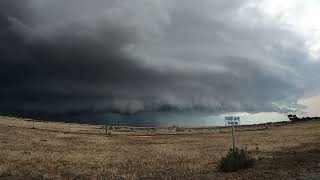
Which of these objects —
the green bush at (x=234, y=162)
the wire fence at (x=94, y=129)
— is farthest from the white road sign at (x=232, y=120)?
the wire fence at (x=94, y=129)

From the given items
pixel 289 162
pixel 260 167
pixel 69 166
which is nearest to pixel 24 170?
pixel 69 166

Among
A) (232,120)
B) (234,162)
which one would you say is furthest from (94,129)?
(232,120)

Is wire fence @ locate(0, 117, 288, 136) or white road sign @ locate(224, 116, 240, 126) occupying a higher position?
wire fence @ locate(0, 117, 288, 136)

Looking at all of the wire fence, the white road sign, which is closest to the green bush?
the white road sign

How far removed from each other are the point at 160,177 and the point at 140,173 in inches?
128

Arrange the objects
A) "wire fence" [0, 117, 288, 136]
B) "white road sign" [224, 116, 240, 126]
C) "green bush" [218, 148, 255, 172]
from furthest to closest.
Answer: "wire fence" [0, 117, 288, 136] < "white road sign" [224, 116, 240, 126] < "green bush" [218, 148, 255, 172]

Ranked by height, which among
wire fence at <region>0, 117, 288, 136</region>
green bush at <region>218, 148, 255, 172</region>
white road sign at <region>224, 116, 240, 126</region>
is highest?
wire fence at <region>0, 117, 288, 136</region>

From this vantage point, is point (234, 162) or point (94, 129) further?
point (94, 129)

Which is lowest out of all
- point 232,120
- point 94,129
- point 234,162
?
point 234,162

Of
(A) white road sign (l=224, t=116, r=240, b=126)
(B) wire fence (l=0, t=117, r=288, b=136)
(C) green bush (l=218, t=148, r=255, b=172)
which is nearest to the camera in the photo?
(C) green bush (l=218, t=148, r=255, b=172)

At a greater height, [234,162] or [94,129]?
[94,129]

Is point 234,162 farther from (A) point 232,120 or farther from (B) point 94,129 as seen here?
(B) point 94,129

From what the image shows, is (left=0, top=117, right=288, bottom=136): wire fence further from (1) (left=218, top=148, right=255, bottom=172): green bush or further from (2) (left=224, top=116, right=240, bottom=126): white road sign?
(2) (left=224, top=116, right=240, bottom=126): white road sign

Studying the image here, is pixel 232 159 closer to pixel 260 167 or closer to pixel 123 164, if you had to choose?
pixel 260 167
